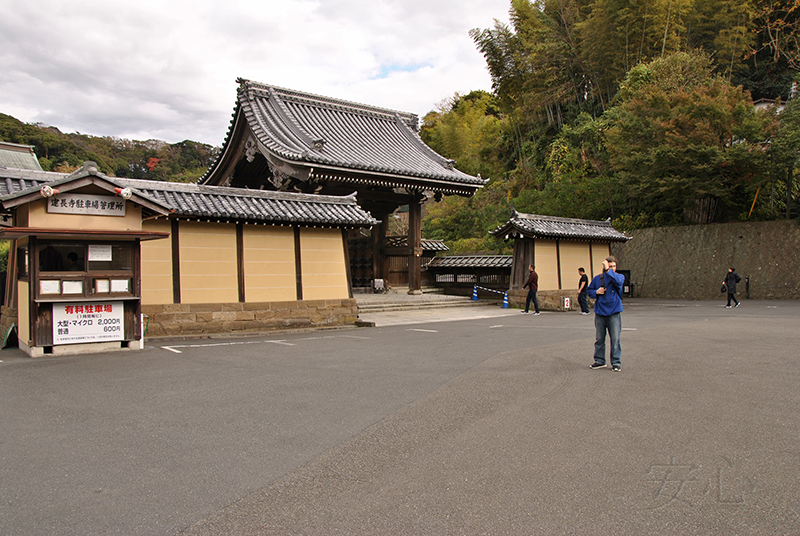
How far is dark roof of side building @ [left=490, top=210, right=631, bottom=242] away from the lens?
53.5 feet

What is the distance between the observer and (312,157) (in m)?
13.9

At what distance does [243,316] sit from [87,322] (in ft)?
11.2

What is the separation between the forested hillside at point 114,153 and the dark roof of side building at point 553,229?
40.4m

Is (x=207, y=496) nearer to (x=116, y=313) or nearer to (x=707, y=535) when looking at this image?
(x=707, y=535)

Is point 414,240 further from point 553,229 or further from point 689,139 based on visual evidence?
point 689,139

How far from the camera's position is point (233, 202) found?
11.3 meters

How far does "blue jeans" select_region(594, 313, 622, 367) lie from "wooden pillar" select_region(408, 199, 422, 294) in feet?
35.7

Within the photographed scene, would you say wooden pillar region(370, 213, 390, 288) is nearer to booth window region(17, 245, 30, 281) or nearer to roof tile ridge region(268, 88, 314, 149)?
roof tile ridge region(268, 88, 314, 149)

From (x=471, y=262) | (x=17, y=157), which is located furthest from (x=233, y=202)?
(x=17, y=157)

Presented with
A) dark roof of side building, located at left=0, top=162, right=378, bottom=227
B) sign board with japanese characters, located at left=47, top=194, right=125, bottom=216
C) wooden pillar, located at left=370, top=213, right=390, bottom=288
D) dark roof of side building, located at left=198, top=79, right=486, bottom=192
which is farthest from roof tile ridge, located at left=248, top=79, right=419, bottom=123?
sign board with japanese characters, located at left=47, top=194, right=125, bottom=216

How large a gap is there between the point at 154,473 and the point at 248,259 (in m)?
8.24

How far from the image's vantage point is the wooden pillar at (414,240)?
17.6 m

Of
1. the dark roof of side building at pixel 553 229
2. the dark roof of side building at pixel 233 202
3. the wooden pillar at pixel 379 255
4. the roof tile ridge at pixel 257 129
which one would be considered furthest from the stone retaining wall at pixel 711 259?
the roof tile ridge at pixel 257 129

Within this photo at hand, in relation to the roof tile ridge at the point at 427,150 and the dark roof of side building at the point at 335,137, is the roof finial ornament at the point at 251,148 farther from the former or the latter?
the roof tile ridge at the point at 427,150
